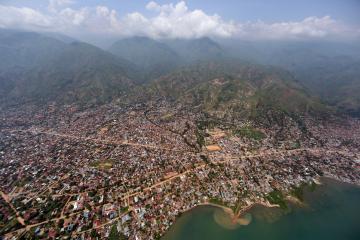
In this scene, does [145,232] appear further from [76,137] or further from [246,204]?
[76,137]

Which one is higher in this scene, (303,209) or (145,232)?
(145,232)

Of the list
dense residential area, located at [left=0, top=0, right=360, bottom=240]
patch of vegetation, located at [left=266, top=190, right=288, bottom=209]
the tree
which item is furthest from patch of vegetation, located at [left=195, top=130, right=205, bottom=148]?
the tree

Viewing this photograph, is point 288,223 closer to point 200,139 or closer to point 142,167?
point 142,167

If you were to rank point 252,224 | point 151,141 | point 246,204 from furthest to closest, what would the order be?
point 151,141
point 246,204
point 252,224

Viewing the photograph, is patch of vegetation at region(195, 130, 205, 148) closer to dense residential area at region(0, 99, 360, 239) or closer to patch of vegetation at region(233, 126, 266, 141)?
dense residential area at region(0, 99, 360, 239)

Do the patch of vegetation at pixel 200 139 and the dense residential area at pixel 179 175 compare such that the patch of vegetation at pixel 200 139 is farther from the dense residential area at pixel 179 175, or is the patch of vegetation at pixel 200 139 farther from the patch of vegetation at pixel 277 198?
the patch of vegetation at pixel 277 198

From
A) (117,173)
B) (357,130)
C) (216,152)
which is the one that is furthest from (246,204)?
(357,130)

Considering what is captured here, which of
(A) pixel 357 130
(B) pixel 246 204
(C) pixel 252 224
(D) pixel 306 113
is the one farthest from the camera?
(D) pixel 306 113
